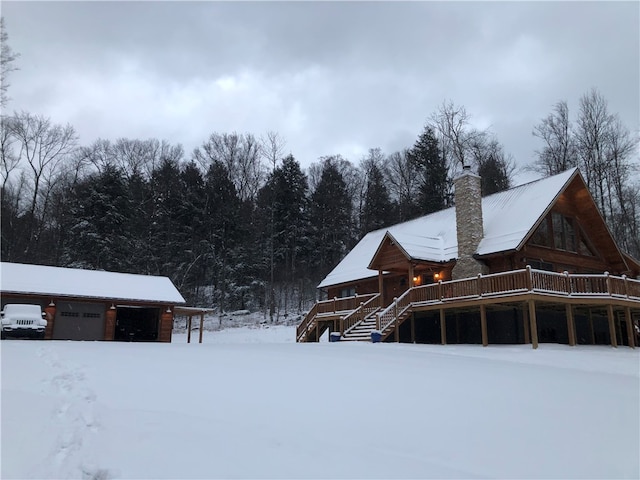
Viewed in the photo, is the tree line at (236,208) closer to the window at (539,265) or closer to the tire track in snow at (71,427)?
the window at (539,265)

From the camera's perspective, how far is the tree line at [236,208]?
38188 millimetres

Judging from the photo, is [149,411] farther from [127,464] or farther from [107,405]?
[127,464]

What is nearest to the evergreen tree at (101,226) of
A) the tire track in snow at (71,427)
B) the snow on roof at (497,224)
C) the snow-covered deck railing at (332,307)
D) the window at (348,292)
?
the window at (348,292)

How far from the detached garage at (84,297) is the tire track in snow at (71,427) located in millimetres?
17470

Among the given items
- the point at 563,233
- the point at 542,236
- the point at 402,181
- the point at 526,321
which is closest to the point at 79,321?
the point at 526,321

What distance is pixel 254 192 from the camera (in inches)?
1922

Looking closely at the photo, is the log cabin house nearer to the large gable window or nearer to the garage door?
the large gable window

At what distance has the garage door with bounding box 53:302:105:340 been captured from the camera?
24.2 metres

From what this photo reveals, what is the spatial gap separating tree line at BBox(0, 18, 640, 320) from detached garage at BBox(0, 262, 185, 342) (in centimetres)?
1184

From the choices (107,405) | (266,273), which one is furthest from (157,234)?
(107,405)

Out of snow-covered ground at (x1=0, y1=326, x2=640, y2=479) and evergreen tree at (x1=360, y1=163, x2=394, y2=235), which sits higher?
evergreen tree at (x1=360, y1=163, x2=394, y2=235)

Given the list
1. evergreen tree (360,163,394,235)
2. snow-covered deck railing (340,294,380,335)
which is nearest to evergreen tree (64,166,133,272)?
evergreen tree (360,163,394,235)

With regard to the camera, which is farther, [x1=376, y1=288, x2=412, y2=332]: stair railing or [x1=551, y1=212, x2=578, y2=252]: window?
[x1=551, y1=212, x2=578, y2=252]: window

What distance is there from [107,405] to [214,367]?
3.27m
